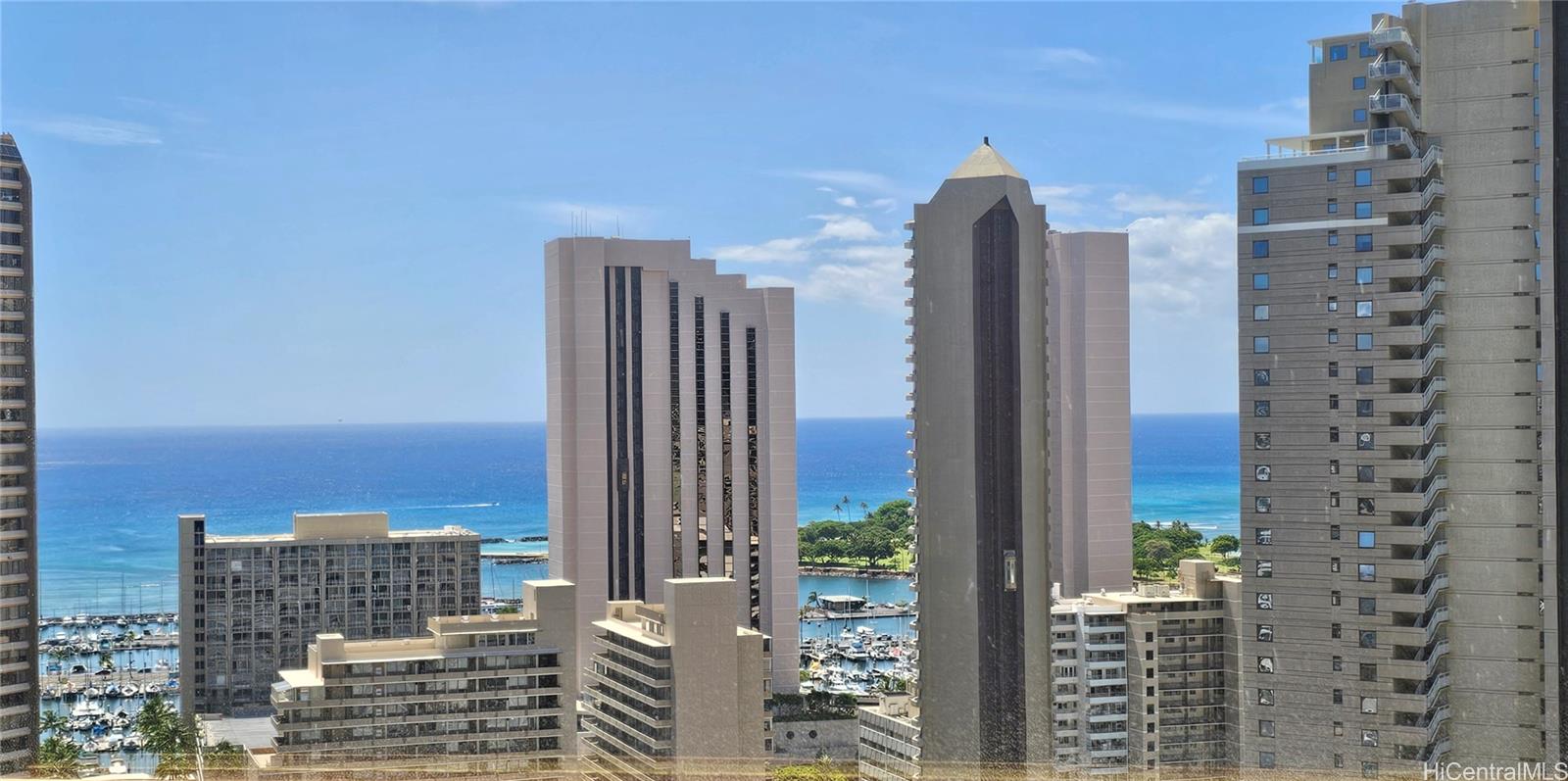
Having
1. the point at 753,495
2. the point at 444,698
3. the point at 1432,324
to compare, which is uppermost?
the point at 1432,324

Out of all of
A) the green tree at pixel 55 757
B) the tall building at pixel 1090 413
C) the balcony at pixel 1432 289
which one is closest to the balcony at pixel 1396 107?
the balcony at pixel 1432 289

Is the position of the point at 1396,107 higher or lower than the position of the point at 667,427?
higher

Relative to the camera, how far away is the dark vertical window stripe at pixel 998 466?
7816 mm

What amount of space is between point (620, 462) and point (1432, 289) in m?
8.56

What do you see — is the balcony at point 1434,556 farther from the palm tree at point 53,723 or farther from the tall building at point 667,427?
the palm tree at point 53,723

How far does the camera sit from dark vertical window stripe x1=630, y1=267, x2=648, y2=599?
44.6 feet

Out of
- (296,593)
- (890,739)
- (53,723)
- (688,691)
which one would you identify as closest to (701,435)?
(296,593)

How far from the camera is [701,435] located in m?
14.1

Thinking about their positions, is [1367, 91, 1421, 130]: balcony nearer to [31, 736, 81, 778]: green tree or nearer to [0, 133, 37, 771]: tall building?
[31, 736, 81, 778]: green tree

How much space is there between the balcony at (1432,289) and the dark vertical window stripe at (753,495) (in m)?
8.28

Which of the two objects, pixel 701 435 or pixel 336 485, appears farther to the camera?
pixel 336 485

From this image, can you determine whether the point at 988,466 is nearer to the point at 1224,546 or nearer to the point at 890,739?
the point at 890,739

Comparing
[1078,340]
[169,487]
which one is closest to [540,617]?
[1078,340]

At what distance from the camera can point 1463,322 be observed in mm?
6410
